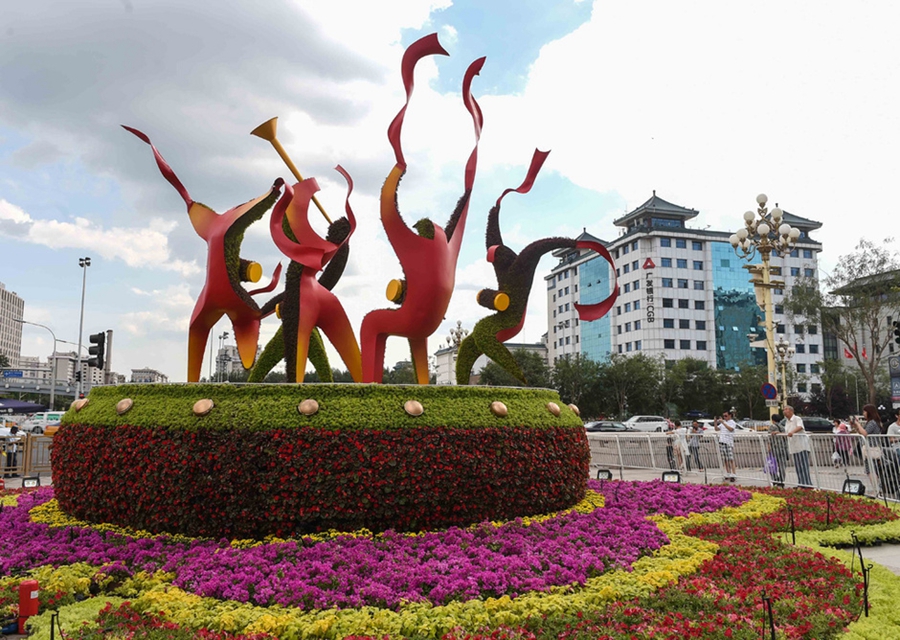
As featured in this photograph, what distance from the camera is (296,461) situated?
23.5 feet

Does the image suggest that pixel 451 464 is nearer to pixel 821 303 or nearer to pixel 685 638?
pixel 685 638

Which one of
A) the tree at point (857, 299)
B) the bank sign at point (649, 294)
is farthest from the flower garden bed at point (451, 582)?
the bank sign at point (649, 294)

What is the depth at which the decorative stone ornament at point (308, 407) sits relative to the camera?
7457 millimetres

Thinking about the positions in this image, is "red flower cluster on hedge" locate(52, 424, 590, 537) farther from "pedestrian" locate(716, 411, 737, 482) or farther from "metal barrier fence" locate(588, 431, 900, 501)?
"pedestrian" locate(716, 411, 737, 482)

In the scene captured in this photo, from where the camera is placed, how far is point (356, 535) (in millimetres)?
7113

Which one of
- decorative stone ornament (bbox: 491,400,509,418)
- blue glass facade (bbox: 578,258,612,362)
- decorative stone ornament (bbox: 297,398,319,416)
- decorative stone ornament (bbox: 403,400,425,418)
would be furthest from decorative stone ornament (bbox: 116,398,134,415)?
blue glass facade (bbox: 578,258,612,362)

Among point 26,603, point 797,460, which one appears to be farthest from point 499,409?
point 797,460

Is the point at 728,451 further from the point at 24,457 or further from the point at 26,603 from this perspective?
the point at 24,457

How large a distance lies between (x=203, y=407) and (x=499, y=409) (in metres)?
3.61

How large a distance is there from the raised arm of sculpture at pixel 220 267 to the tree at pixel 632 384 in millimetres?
45418

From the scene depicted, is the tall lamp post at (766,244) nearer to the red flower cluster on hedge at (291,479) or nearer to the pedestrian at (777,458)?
the pedestrian at (777,458)

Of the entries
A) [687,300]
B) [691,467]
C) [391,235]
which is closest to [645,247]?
[687,300]

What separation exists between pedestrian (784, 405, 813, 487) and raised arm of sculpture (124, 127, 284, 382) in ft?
34.5

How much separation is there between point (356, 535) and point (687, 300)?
70176 mm
